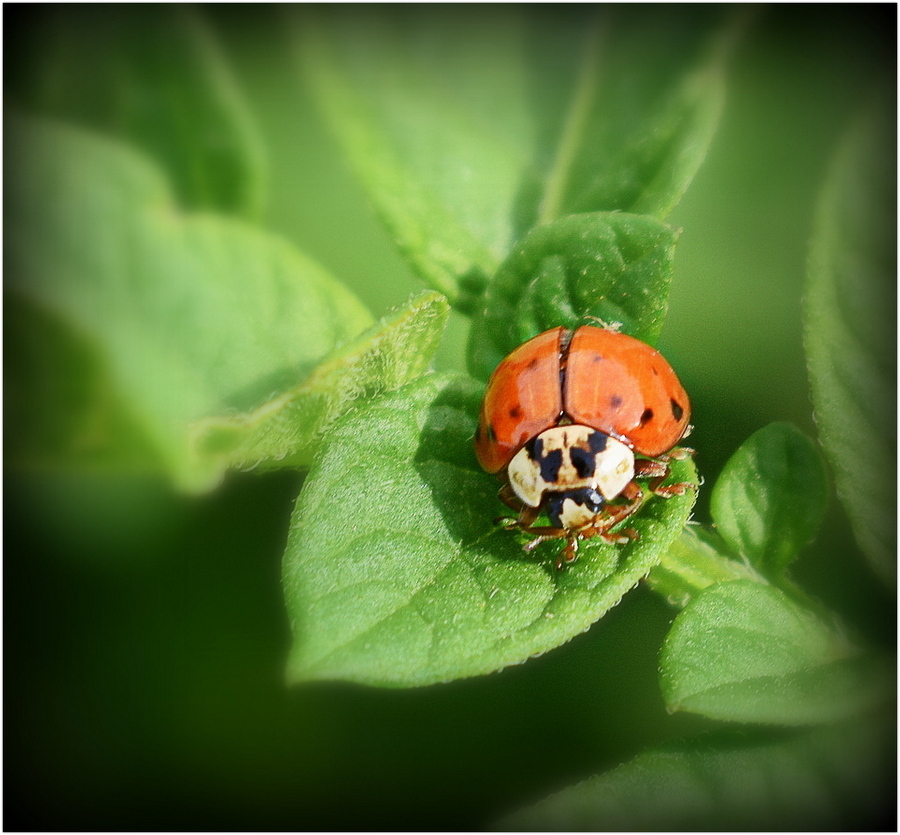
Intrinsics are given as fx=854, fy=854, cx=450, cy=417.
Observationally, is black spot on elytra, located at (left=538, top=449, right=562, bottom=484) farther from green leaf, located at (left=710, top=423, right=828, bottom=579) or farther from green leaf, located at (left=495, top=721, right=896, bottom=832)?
green leaf, located at (left=495, top=721, right=896, bottom=832)

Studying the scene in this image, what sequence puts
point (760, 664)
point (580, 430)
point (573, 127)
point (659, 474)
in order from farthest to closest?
point (573, 127), point (580, 430), point (659, 474), point (760, 664)

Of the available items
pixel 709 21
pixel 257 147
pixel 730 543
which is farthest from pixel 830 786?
pixel 257 147

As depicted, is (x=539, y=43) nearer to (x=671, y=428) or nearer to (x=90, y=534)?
(x=671, y=428)

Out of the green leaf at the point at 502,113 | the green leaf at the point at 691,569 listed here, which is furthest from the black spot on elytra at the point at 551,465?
the green leaf at the point at 502,113

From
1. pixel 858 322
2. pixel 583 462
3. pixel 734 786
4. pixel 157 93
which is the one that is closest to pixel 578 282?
pixel 583 462

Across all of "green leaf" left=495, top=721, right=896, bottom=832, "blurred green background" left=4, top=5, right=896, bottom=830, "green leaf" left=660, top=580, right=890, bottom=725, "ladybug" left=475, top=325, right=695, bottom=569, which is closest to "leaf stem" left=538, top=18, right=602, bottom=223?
"blurred green background" left=4, top=5, right=896, bottom=830

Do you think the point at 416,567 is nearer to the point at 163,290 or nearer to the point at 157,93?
the point at 163,290
